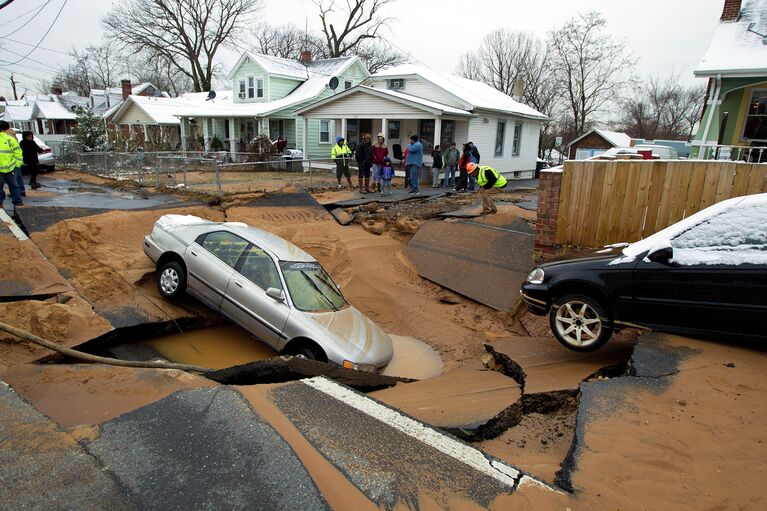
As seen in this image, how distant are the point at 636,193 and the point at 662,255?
10.0 feet

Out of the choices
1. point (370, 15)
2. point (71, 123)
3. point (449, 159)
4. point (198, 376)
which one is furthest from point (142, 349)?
point (71, 123)

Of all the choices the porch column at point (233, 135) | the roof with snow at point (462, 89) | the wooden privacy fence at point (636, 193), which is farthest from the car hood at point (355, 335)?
the porch column at point (233, 135)

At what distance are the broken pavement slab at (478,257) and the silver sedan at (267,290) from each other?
2594mm

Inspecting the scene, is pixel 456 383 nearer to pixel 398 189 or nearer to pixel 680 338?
pixel 680 338

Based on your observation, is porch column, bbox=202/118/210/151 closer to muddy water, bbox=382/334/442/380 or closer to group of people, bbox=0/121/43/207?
group of people, bbox=0/121/43/207

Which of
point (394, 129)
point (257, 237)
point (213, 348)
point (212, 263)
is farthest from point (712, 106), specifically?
point (213, 348)

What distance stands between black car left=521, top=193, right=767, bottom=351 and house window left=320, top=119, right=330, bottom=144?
73.9 feet

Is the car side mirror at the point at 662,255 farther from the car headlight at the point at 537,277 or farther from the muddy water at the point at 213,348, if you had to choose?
the muddy water at the point at 213,348

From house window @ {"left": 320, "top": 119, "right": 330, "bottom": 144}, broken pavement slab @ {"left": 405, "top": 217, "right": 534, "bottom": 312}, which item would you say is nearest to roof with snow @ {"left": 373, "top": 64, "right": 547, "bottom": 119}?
house window @ {"left": 320, "top": 119, "right": 330, "bottom": 144}

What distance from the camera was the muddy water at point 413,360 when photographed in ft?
22.3

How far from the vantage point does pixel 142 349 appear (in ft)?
21.7

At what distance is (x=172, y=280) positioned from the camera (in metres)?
7.34

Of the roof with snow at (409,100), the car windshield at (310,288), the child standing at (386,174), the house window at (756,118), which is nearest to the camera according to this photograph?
the car windshield at (310,288)

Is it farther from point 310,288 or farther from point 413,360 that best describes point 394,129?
point 310,288
